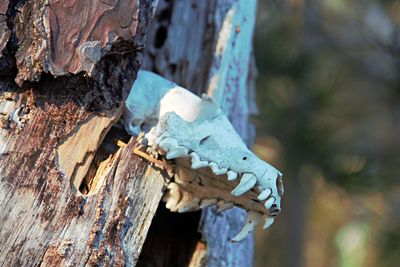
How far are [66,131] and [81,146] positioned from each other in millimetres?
39

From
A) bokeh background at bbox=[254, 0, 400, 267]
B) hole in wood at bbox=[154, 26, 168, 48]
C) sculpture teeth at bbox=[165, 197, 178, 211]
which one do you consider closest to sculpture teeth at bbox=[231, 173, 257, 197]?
sculpture teeth at bbox=[165, 197, 178, 211]

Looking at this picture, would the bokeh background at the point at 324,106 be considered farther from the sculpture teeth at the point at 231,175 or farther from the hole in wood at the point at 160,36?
the sculpture teeth at the point at 231,175

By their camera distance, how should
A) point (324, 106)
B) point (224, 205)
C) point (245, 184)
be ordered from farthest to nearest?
point (324, 106), point (224, 205), point (245, 184)

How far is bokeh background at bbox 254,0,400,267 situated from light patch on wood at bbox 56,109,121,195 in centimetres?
176

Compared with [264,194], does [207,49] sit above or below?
above

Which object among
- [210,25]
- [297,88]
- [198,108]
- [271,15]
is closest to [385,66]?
[271,15]

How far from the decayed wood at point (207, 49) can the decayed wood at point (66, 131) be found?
433 millimetres

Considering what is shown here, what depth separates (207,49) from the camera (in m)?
1.64

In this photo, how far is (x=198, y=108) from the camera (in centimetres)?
122

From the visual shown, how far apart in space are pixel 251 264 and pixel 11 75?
82cm

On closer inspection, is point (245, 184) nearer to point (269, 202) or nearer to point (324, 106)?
point (269, 202)

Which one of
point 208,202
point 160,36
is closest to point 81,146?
point 208,202

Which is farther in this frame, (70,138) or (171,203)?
(171,203)

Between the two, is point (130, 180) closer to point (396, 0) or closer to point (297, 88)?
point (297, 88)
